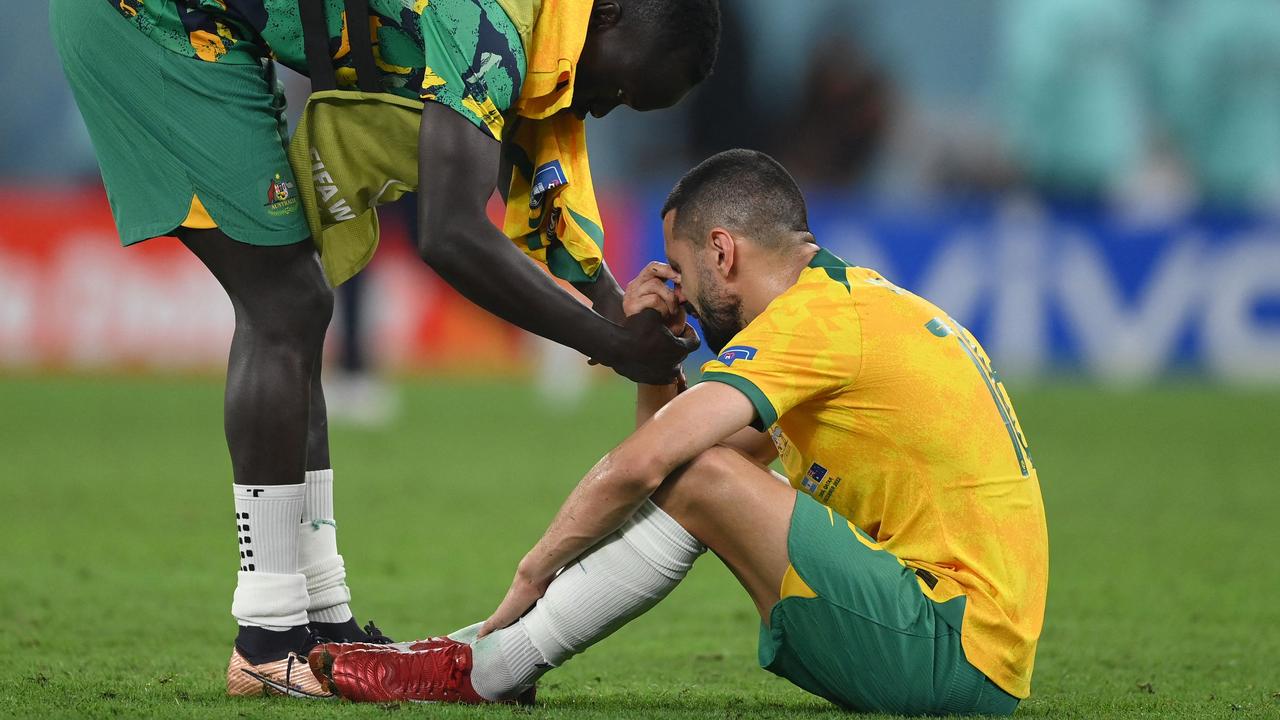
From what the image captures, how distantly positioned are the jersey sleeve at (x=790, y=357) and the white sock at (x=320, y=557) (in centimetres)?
110

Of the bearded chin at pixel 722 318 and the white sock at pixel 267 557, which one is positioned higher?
the bearded chin at pixel 722 318

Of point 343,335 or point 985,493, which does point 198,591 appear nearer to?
point 985,493

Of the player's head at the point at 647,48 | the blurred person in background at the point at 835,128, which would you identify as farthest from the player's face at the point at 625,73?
the blurred person in background at the point at 835,128

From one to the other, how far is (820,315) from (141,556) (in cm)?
328

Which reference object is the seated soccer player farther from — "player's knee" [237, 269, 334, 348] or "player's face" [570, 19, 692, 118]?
"player's knee" [237, 269, 334, 348]

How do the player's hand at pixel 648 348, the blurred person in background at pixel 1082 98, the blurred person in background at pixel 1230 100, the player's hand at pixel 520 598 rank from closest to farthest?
1. the player's hand at pixel 520 598
2. the player's hand at pixel 648 348
3. the blurred person in background at pixel 1082 98
4. the blurred person in background at pixel 1230 100

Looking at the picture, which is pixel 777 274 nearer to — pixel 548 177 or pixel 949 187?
pixel 548 177

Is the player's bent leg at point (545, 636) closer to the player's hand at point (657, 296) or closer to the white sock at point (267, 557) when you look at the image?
the white sock at point (267, 557)

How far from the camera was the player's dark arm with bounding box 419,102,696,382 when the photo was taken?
2973 millimetres

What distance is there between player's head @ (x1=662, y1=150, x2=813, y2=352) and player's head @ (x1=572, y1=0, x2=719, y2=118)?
0.28m

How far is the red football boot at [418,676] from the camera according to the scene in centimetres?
306

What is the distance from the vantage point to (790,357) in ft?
9.30

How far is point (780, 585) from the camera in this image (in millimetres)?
2857

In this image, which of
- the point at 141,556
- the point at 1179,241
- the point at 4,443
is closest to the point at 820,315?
the point at 141,556
